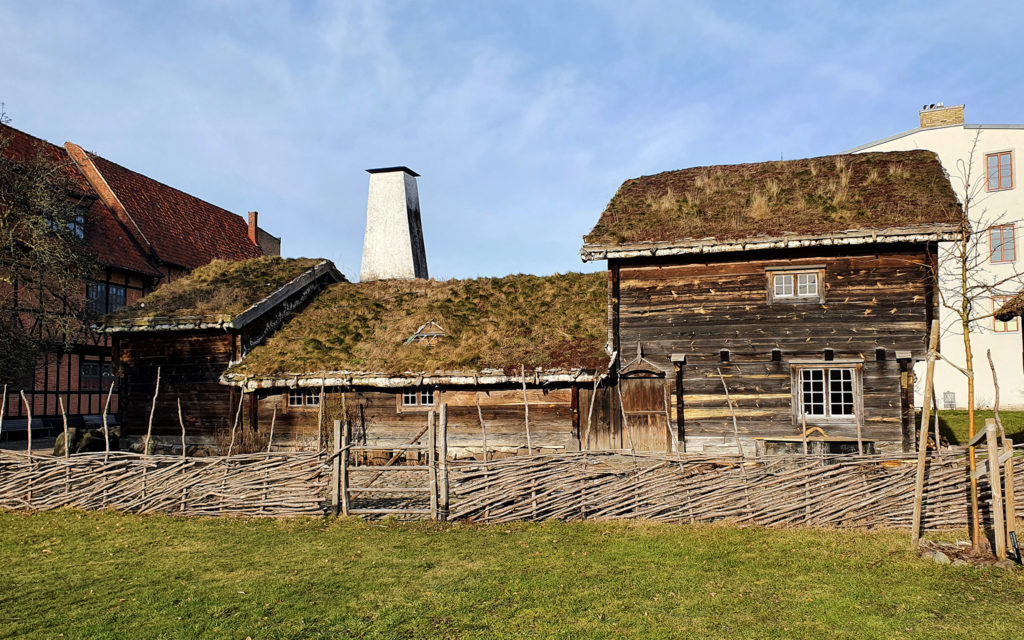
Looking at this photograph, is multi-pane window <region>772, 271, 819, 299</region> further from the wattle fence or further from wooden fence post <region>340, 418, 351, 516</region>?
wooden fence post <region>340, 418, 351, 516</region>

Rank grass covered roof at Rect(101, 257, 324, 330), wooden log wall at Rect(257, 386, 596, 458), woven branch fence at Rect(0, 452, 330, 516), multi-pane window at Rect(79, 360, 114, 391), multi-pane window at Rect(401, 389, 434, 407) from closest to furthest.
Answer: woven branch fence at Rect(0, 452, 330, 516), wooden log wall at Rect(257, 386, 596, 458), multi-pane window at Rect(401, 389, 434, 407), grass covered roof at Rect(101, 257, 324, 330), multi-pane window at Rect(79, 360, 114, 391)

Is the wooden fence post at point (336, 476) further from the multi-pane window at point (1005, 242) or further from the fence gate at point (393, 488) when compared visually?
the multi-pane window at point (1005, 242)

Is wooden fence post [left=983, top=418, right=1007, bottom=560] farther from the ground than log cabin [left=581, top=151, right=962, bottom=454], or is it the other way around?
log cabin [left=581, top=151, right=962, bottom=454]

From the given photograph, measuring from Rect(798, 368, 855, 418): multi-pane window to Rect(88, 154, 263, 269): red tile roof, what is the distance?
26539 mm

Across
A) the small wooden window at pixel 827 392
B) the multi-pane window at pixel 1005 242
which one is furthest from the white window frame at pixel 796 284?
the multi-pane window at pixel 1005 242

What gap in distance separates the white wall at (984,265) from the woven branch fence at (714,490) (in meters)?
22.7

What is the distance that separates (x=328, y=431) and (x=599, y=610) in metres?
11.5

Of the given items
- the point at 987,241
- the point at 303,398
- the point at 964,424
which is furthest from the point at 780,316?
the point at 987,241

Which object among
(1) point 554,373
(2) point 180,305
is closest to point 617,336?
(1) point 554,373

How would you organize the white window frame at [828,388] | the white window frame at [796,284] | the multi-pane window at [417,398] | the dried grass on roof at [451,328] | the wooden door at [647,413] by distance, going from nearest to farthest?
1. the white window frame at [828,388]
2. the white window frame at [796,284]
3. the wooden door at [647,413]
4. the dried grass on roof at [451,328]
5. the multi-pane window at [417,398]

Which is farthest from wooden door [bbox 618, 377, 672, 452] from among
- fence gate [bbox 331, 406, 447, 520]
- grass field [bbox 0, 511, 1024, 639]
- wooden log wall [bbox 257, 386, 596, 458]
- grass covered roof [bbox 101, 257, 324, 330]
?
grass covered roof [bbox 101, 257, 324, 330]

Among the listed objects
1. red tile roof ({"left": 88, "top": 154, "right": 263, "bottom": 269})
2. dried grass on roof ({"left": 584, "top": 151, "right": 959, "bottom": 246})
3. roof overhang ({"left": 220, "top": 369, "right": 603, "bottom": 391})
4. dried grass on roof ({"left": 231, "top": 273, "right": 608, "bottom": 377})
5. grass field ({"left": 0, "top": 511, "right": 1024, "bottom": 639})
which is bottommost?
grass field ({"left": 0, "top": 511, "right": 1024, "bottom": 639})

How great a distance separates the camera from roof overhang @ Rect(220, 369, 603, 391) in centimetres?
1620

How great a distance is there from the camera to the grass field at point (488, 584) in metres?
7.09
